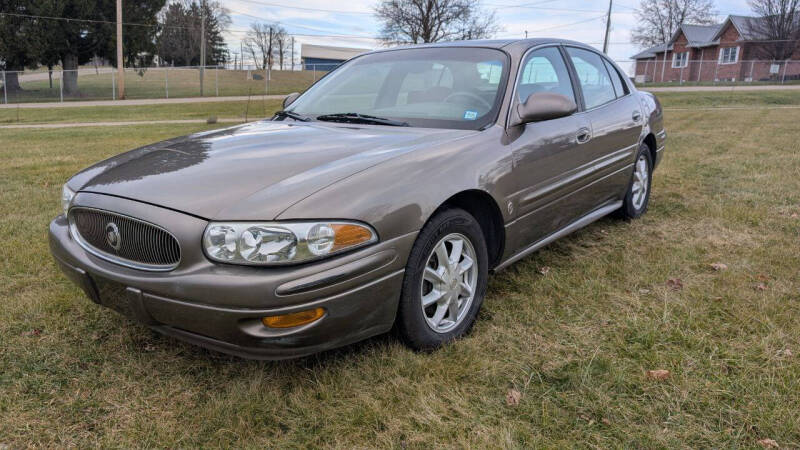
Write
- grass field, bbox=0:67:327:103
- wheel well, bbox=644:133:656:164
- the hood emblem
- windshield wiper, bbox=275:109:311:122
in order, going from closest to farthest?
the hood emblem < windshield wiper, bbox=275:109:311:122 < wheel well, bbox=644:133:656:164 < grass field, bbox=0:67:327:103

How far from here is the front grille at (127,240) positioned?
7.22 feet

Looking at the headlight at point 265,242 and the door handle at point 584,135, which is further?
the door handle at point 584,135

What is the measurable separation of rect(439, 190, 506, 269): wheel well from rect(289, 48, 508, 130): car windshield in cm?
41

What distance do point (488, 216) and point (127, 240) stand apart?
1.72 metres

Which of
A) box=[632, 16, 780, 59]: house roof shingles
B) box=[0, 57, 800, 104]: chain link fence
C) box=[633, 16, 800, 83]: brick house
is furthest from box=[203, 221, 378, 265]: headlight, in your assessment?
box=[632, 16, 780, 59]: house roof shingles

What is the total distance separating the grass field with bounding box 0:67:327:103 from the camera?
29562 millimetres

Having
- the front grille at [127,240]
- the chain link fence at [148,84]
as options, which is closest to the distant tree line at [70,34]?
the chain link fence at [148,84]

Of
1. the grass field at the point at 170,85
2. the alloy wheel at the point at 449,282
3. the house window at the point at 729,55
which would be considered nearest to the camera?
the alloy wheel at the point at 449,282

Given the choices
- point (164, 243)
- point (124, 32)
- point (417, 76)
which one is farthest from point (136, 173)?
point (124, 32)

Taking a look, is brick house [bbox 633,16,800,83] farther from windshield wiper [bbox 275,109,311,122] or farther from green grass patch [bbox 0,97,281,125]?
windshield wiper [bbox 275,109,311,122]

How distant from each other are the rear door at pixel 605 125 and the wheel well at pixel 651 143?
0.32 metres

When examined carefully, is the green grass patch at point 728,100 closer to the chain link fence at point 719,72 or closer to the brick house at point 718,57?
→ the chain link fence at point 719,72

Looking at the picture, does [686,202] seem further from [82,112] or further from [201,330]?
[82,112]

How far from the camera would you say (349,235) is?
7.10 ft
